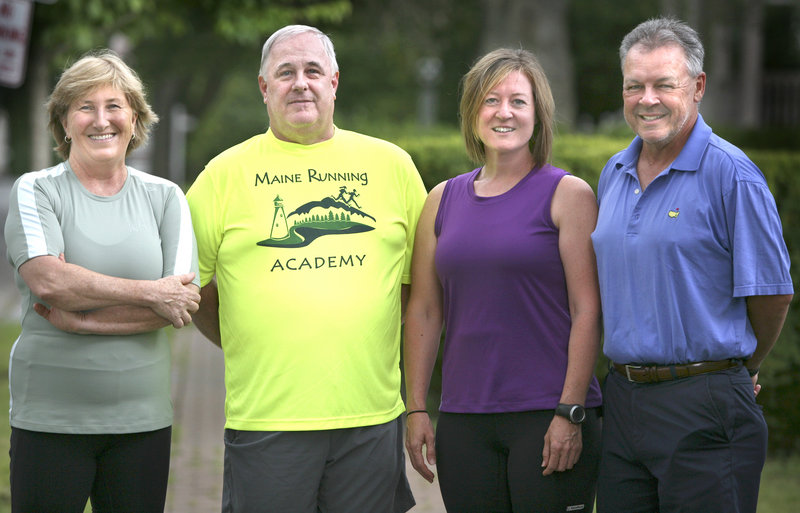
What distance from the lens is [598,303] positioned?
3.58 metres

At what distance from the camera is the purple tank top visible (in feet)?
11.7

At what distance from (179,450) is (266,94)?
4159 millimetres

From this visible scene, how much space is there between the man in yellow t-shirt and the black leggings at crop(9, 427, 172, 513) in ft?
0.93

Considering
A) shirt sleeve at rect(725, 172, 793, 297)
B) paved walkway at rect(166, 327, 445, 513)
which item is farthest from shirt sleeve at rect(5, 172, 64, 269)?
paved walkway at rect(166, 327, 445, 513)

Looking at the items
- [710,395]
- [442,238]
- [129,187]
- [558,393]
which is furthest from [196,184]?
[710,395]

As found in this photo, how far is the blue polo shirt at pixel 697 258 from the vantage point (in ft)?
10.6

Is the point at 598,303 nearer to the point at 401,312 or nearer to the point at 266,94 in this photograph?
the point at 401,312

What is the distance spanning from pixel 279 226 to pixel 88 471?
1003 mm

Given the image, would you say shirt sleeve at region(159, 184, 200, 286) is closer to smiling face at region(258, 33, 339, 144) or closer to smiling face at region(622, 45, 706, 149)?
smiling face at region(258, 33, 339, 144)

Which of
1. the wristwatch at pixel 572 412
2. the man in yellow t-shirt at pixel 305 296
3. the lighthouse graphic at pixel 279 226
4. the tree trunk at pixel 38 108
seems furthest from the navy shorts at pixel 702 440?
the tree trunk at pixel 38 108

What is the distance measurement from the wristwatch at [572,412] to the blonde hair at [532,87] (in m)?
0.84

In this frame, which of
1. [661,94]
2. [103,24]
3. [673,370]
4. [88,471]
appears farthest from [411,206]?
[103,24]

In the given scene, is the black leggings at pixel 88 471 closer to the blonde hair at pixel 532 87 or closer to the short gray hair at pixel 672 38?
the blonde hair at pixel 532 87

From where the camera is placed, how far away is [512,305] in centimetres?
357
